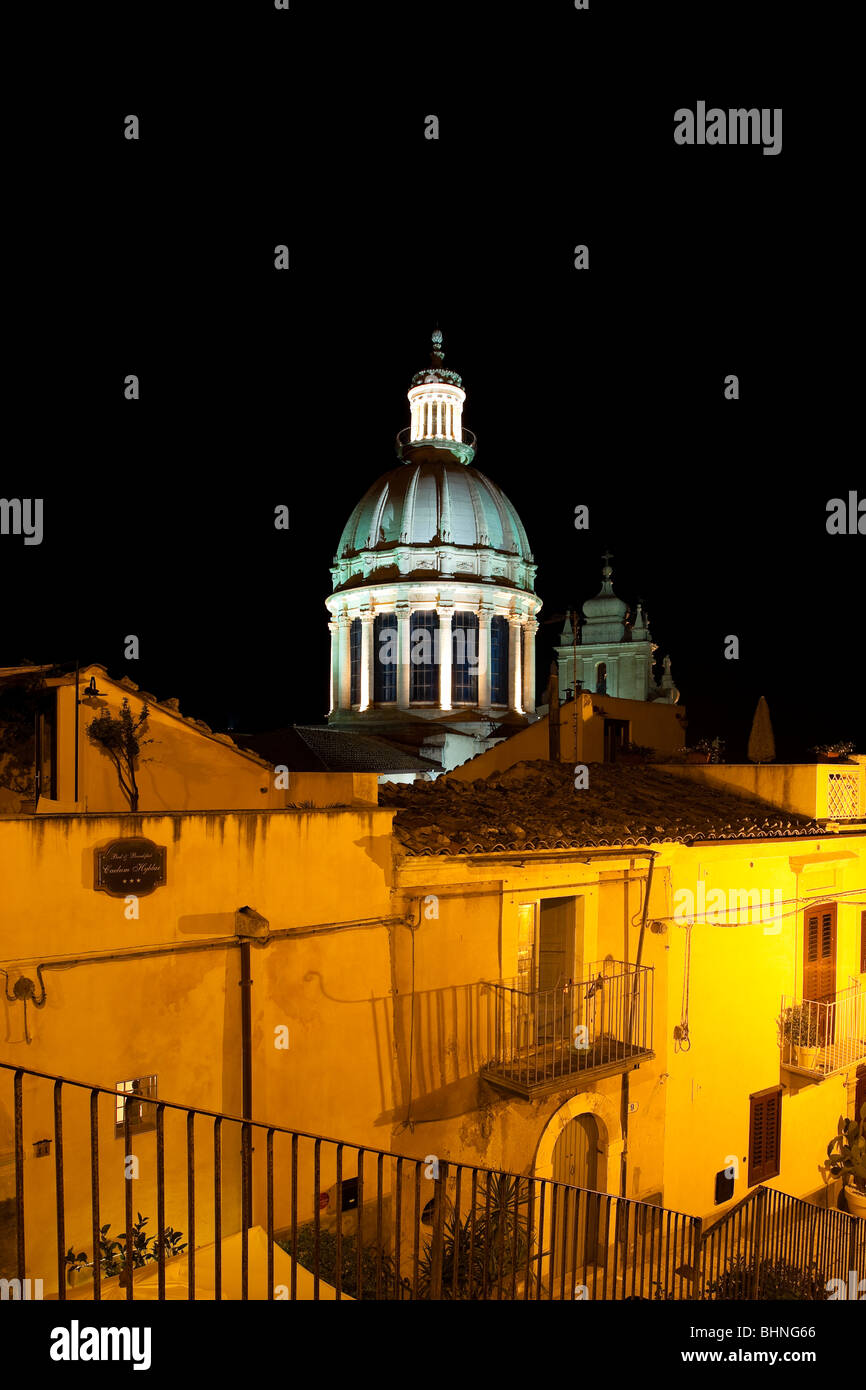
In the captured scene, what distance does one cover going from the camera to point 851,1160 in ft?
46.3

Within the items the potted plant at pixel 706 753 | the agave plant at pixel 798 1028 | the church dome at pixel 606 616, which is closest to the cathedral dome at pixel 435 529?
the church dome at pixel 606 616

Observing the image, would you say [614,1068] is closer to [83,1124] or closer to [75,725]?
[83,1124]

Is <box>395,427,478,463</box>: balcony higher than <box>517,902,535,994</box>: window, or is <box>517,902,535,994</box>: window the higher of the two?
<box>395,427,478,463</box>: balcony

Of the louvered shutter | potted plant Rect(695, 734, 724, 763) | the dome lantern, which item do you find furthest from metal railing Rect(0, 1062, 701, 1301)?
the dome lantern

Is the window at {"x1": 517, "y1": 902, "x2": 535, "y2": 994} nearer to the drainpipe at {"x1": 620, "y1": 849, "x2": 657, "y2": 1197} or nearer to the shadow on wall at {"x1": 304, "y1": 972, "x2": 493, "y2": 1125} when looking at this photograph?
the shadow on wall at {"x1": 304, "y1": 972, "x2": 493, "y2": 1125}

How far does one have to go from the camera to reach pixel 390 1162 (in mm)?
9453

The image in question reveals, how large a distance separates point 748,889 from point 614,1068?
352 centimetres

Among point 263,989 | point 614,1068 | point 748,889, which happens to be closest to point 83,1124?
point 263,989

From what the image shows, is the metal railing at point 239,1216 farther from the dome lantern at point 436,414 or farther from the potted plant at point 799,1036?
the dome lantern at point 436,414

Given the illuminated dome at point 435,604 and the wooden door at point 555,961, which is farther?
the illuminated dome at point 435,604

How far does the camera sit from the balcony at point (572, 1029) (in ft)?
32.7

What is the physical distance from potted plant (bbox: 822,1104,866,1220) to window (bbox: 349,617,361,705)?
2611 centimetres

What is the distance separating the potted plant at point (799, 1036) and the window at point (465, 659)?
23.9 meters

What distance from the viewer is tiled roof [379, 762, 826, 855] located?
34.0 ft
